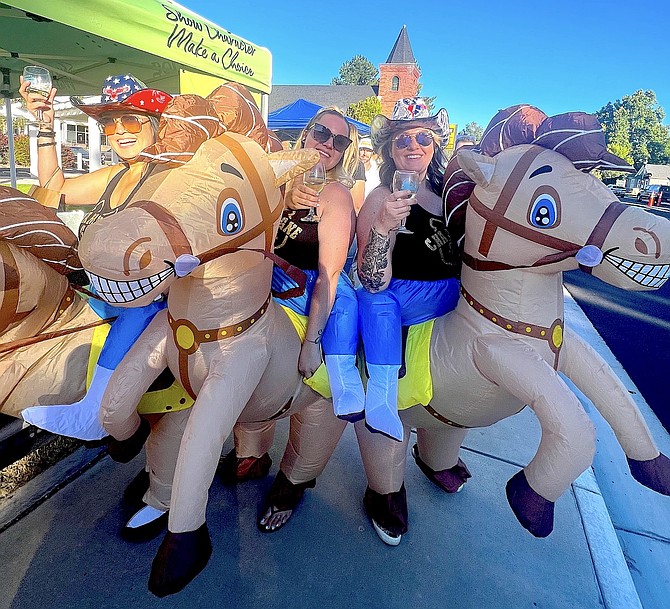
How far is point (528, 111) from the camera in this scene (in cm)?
157

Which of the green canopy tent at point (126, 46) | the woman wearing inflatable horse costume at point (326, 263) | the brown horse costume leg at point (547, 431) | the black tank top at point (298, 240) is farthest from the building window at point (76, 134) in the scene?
the brown horse costume leg at point (547, 431)

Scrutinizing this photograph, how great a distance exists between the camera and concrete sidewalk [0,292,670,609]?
1677mm

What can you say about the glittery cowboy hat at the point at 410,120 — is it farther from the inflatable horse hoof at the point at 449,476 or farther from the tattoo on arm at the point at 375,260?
the inflatable horse hoof at the point at 449,476

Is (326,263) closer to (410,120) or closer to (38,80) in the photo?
(410,120)

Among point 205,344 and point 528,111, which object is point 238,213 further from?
point 528,111

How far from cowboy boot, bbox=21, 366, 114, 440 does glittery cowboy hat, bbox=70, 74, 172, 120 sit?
99 cm

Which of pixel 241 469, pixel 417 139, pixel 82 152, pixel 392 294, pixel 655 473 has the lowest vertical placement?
pixel 82 152

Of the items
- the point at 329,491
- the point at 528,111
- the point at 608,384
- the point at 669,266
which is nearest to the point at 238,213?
the point at 528,111

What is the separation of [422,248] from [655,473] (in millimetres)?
1038

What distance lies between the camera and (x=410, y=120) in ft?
5.92

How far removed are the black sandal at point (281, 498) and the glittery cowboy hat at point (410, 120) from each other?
152 cm

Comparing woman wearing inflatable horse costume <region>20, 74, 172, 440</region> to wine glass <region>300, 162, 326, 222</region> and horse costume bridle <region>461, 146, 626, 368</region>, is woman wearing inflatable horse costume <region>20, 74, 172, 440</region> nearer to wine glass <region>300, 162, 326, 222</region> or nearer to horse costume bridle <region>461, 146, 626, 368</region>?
wine glass <region>300, 162, 326, 222</region>

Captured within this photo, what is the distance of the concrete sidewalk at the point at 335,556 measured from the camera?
1.68 metres

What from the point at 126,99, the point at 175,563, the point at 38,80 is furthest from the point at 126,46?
the point at 175,563
